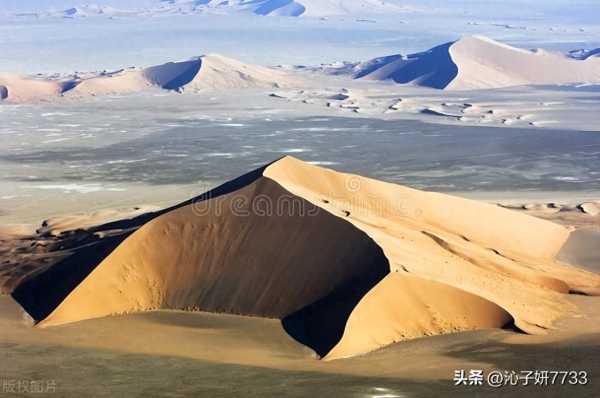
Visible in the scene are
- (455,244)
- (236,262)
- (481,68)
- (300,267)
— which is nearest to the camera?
(300,267)

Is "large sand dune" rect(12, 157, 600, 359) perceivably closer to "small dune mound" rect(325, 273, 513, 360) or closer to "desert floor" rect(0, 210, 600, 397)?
"small dune mound" rect(325, 273, 513, 360)

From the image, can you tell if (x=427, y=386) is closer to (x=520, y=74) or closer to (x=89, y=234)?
(x=89, y=234)

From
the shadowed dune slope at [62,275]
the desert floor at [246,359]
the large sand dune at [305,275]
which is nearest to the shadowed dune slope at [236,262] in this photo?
the large sand dune at [305,275]

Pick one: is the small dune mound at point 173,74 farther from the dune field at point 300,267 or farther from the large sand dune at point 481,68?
the dune field at point 300,267

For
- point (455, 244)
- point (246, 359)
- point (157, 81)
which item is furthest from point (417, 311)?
point (157, 81)

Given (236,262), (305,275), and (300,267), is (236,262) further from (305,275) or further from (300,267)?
(305,275)

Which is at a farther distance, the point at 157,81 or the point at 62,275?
the point at 157,81

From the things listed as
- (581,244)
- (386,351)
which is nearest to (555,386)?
(386,351)

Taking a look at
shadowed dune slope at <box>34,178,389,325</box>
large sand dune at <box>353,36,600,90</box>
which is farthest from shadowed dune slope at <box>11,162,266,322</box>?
large sand dune at <box>353,36,600,90</box>
